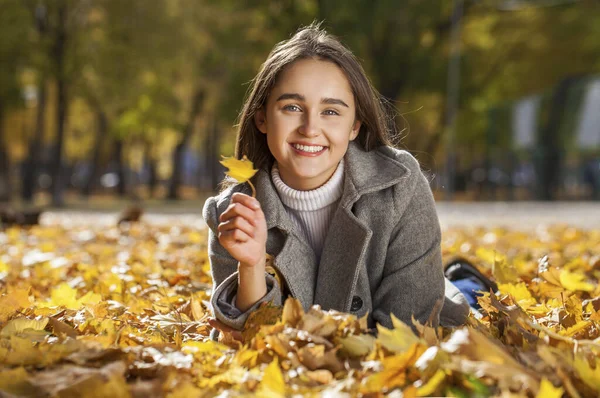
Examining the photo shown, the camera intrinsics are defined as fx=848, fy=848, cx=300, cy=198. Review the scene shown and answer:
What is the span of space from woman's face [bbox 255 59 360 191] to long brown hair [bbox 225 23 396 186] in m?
0.04

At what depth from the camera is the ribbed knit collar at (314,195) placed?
3373 millimetres

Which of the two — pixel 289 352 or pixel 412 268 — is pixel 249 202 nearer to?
pixel 289 352

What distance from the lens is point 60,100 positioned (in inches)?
952

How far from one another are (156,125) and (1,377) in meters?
26.1

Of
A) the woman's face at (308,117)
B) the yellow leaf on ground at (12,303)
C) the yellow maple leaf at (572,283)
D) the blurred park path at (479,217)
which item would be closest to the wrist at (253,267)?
the woman's face at (308,117)

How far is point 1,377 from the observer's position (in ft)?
7.37

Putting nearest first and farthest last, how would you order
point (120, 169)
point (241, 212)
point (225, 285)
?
point (241, 212) → point (225, 285) → point (120, 169)

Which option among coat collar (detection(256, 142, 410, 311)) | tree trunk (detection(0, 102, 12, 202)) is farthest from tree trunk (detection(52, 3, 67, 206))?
coat collar (detection(256, 142, 410, 311))

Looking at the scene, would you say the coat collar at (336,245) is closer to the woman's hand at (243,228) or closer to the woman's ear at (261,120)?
the woman's ear at (261,120)

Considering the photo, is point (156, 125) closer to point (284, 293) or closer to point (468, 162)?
point (468, 162)

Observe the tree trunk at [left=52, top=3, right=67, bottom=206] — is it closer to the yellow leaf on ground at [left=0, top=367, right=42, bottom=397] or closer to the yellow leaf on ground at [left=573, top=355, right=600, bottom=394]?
the yellow leaf on ground at [left=0, top=367, right=42, bottom=397]

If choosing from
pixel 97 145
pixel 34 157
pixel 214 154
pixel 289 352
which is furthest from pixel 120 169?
pixel 289 352

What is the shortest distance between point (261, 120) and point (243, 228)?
817 mm

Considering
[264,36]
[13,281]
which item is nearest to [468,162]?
[264,36]
